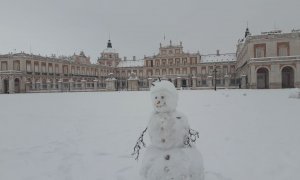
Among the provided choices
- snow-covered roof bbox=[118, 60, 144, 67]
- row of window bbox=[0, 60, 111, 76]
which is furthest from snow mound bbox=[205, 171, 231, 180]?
snow-covered roof bbox=[118, 60, 144, 67]

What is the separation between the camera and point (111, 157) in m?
4.70

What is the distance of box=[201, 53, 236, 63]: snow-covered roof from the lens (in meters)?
77.7

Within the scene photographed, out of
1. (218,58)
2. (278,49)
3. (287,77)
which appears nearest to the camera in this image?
(278,49)

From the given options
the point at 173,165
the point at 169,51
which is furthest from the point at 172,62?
the point at 173,165

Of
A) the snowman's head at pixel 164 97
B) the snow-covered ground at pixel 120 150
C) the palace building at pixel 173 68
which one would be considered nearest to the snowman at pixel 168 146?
the snowman's head at pixel 164 97

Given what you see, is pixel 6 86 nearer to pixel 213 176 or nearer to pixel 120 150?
pixel 120 150

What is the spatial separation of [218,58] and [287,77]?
119ft

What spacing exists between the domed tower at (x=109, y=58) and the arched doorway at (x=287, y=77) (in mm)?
57271

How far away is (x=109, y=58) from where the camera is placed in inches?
3514

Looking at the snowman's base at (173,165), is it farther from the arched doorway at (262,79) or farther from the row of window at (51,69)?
the row of window at (51,69)

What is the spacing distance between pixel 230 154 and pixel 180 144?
1930mm

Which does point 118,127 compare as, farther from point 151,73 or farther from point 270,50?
point 151,73

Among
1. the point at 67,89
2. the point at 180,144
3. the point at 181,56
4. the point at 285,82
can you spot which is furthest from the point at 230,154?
the point at 181,56

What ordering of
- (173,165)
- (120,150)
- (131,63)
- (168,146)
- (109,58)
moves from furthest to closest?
(109,58) < (131,63) < (120,150) < (168,146) < (173,165)
